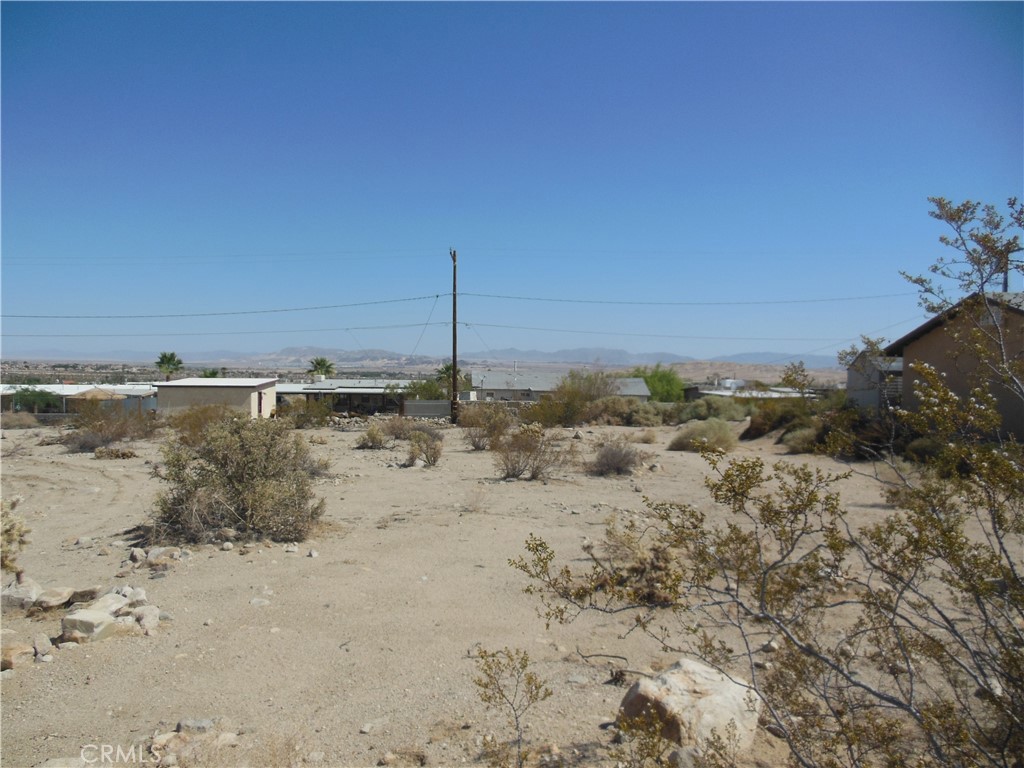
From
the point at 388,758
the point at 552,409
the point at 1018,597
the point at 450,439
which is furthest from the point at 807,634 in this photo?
A: the point at 552,409

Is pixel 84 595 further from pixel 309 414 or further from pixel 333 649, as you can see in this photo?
pixel 309 414

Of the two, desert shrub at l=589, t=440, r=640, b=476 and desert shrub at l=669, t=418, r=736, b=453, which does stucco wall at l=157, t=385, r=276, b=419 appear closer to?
desert shrub at l=669, t=418, r=736, b=453

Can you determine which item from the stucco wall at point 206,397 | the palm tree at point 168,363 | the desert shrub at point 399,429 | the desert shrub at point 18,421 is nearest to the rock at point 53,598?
the desert shrub at point 399,429

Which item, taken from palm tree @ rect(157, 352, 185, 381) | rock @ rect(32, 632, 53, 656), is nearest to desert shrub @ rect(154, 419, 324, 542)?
rock @ rect(32, 632, 53, 656)

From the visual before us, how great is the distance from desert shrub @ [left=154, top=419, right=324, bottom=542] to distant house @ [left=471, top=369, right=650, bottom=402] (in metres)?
47.6

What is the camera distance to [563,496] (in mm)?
16000

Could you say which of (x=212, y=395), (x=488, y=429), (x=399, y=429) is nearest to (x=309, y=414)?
(x=212, y=395)

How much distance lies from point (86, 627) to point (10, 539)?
319 cm

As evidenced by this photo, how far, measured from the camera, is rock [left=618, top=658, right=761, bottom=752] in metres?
4.95

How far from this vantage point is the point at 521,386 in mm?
68375

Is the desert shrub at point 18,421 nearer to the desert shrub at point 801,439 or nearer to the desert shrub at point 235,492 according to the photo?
the desert shrub at point 235,492

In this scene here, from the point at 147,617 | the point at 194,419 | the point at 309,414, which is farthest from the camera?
the point at 309,414

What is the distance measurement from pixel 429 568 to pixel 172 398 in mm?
Answer: 36699

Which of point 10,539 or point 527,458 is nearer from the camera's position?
point 10,539
